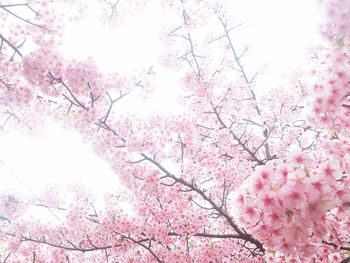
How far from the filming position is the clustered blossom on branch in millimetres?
2773

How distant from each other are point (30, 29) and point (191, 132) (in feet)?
10.4

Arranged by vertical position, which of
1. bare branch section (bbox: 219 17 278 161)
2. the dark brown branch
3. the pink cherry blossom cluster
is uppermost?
bare branch section (bbox: 219 17 278 161)

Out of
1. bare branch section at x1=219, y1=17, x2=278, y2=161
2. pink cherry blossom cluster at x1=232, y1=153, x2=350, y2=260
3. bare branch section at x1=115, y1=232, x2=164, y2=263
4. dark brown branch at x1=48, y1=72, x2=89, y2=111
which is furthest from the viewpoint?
bare branch section at x1=219, y1=17, x2=278, y2=161

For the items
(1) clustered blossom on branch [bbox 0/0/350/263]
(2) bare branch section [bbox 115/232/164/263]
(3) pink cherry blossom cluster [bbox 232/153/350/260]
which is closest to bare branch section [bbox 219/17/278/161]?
(1) clustered blossom on branch [bbox 0/0/350/263]

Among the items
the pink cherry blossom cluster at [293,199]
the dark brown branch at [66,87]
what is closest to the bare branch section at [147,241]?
the dark brown branch at [66,87]

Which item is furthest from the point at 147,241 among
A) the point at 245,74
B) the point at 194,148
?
the point at 245,74

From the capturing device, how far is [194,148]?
705 centimetres

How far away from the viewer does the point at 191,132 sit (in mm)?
6707

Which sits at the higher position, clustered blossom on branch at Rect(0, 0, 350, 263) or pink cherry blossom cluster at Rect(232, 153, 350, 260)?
clustered blossom on branch at Rect(0, 0, 350, 263)

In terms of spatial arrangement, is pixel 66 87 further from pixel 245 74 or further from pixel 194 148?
pixel 245 74

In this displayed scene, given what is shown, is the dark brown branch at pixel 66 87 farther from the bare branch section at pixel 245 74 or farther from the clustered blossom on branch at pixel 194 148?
the bare branch section at pixel 245 74

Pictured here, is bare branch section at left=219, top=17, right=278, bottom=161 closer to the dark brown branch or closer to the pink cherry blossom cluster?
the dark brown branch

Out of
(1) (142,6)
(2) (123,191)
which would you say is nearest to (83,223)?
(2) (123,191)

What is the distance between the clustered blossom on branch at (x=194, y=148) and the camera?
2.77 metres
